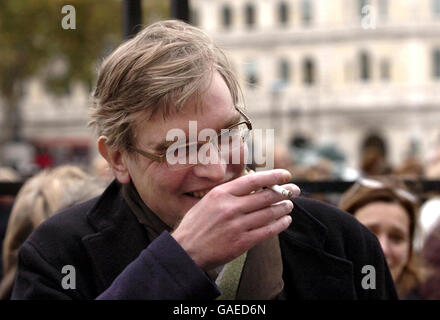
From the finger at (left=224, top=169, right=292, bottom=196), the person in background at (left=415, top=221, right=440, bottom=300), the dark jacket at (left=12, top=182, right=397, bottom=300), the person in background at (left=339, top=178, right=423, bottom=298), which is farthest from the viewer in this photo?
the person in background at (left=339, top=178, right=423, bottom=298)

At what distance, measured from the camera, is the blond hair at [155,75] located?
1.82 meters

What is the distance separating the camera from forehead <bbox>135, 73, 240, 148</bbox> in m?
1.82

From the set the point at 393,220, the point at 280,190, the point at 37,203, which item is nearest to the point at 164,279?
the point at 280,190

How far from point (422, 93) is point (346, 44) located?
205 inches

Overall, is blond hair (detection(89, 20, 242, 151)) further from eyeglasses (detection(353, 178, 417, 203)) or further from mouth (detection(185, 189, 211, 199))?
eyeglasses (detection(353, 178, 417, 203))

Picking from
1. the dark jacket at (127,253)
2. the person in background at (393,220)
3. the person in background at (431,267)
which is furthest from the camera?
the person in background at (393,220)

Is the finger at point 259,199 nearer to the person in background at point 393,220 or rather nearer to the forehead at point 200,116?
the forehead at point 200,116

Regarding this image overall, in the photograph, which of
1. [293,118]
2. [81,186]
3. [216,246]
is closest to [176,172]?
[216,246]

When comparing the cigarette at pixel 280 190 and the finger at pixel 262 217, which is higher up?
the cigarette at pixel 280 190

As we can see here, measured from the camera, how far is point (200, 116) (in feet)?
5.98

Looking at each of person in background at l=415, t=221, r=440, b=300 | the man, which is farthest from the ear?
person in background at l=415, t=221, r=440, b=300

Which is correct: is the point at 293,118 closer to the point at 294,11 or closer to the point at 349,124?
the point at 349,124

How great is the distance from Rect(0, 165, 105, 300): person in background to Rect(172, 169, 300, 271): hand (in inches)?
51.6

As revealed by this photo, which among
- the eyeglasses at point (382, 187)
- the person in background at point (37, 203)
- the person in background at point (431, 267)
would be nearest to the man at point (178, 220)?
the person in background at point (37, 203)
